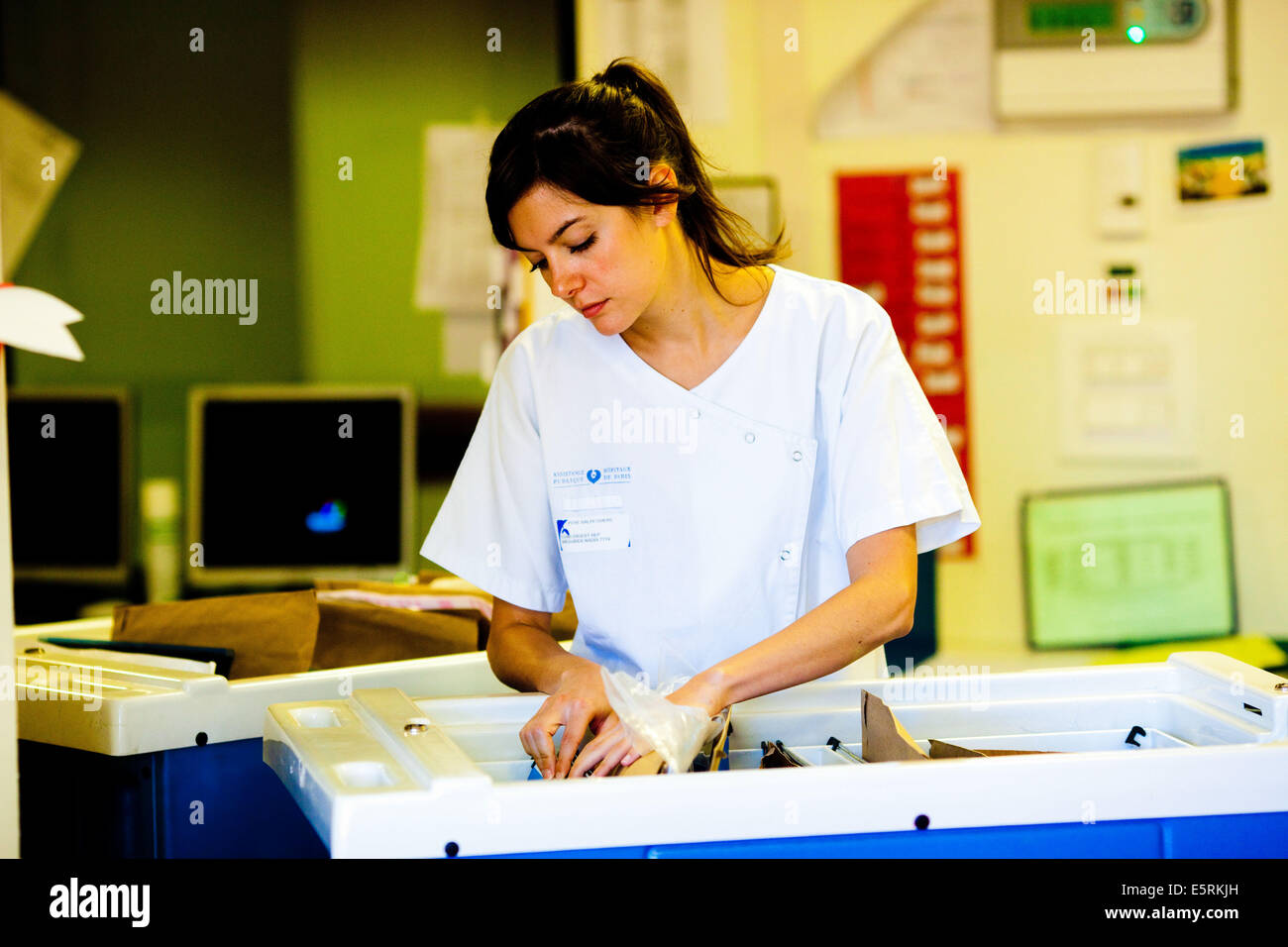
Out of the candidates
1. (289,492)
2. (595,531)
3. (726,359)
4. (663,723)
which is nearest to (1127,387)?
(289,492)

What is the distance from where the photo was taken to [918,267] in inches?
138

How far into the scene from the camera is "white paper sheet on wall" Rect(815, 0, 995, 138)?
11.3ft

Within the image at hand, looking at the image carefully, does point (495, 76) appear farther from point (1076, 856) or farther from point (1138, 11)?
point (1076, 856)

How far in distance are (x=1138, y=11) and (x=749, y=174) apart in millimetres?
1090

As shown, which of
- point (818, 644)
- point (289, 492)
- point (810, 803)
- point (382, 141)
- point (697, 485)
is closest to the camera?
point (810, 803)

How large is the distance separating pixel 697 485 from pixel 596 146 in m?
0.38

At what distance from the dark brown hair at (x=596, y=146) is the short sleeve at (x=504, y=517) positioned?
225 mm

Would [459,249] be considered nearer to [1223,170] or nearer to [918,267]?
[918,267]

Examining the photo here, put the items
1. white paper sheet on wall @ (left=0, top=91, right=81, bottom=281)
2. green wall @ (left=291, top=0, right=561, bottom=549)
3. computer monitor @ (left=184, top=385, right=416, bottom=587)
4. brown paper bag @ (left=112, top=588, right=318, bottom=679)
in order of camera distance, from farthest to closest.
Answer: green wall @ (left=291, top=0, right=561, bottom=549) < white paper sheet on wall @ (left=0, top=91, right=81, bottom=281) < computer monitor @ (left=184, top=385, right=416, bottom=587) < brown paper bag @ (left=112, top=588, right=318, bottom=679)

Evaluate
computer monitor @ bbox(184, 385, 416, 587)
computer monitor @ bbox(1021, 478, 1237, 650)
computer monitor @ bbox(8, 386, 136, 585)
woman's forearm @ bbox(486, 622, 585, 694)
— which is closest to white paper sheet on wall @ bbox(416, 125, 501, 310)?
computer monitor @ bbox(184, 385, 416, 587)

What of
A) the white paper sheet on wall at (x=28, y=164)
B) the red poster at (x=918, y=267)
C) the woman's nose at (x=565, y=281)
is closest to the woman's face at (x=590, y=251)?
the woman's nose at (x=565, y=281)

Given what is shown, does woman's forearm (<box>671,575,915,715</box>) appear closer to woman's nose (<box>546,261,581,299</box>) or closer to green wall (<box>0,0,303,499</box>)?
woman's nose (<box>546,261,581,299</box>)

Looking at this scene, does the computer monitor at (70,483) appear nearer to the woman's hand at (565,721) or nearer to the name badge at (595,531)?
the name badge at (595,531)

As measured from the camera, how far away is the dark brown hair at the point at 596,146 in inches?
53.3
